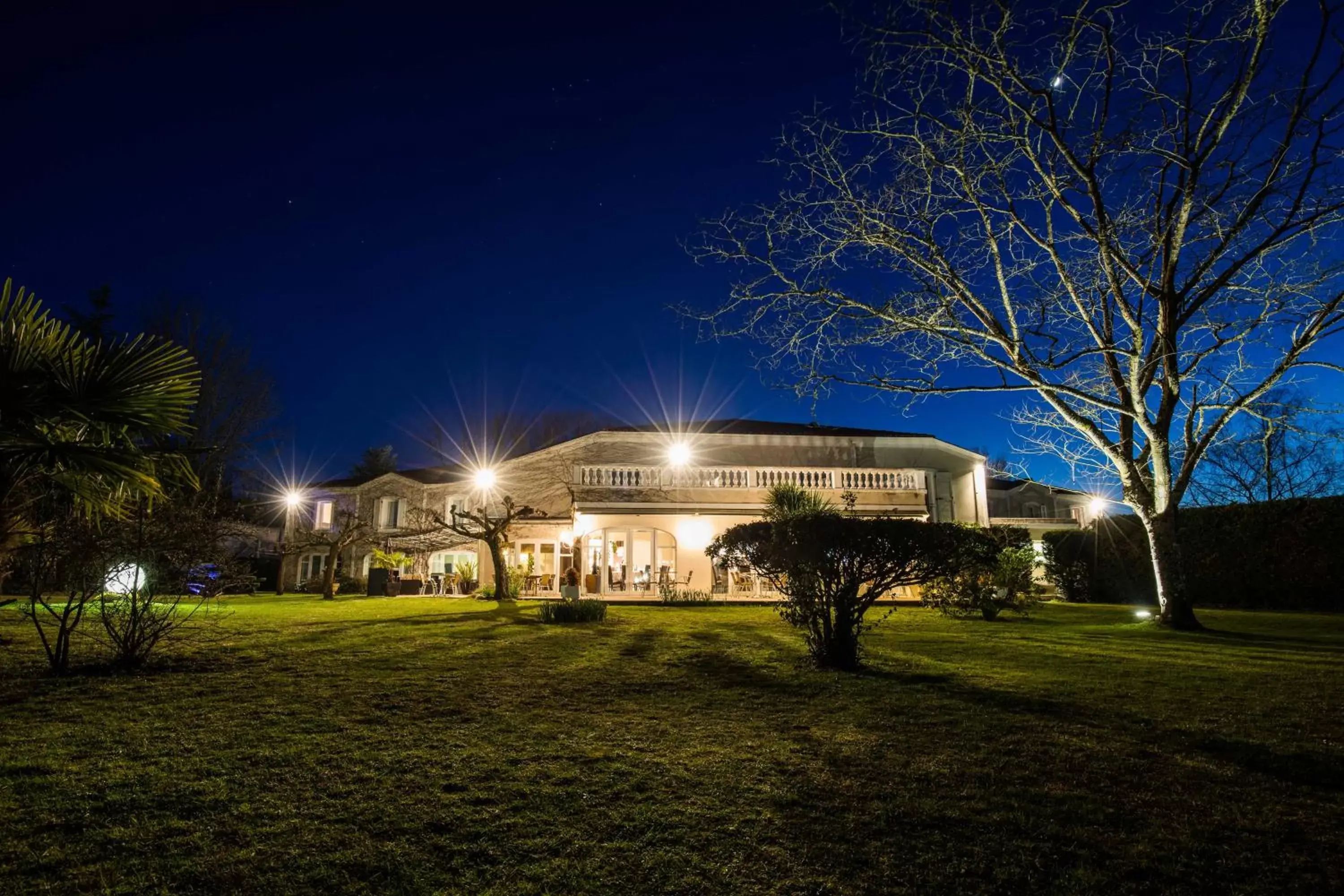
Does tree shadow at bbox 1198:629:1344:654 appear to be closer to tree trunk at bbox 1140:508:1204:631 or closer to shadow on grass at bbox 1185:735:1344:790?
tree trunk at bbox 1140:508:1204:631

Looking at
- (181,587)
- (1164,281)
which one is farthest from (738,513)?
(181,587)

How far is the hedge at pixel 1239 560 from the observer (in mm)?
16297

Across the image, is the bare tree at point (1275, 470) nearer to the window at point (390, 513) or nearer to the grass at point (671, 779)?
the grass at point (671, 779)

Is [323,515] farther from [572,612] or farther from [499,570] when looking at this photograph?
[572,612]

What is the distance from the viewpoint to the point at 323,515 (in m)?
34.6

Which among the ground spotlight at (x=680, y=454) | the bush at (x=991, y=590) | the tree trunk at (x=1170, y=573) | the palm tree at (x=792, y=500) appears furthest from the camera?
the ground spotlight at (x=680, y=454)

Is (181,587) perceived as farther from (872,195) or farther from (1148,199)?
(1148,199)

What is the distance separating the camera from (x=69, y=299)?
31.4 metres

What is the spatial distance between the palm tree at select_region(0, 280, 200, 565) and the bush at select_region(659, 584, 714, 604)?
14.3 metres

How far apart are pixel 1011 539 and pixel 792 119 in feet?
43.4

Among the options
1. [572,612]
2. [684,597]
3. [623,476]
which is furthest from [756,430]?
[572,612]

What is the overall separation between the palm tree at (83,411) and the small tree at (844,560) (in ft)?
19.8

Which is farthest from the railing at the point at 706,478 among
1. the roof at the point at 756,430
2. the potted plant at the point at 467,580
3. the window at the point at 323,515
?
the window at the point at 323,515

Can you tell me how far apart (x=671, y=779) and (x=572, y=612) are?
31.5ft
